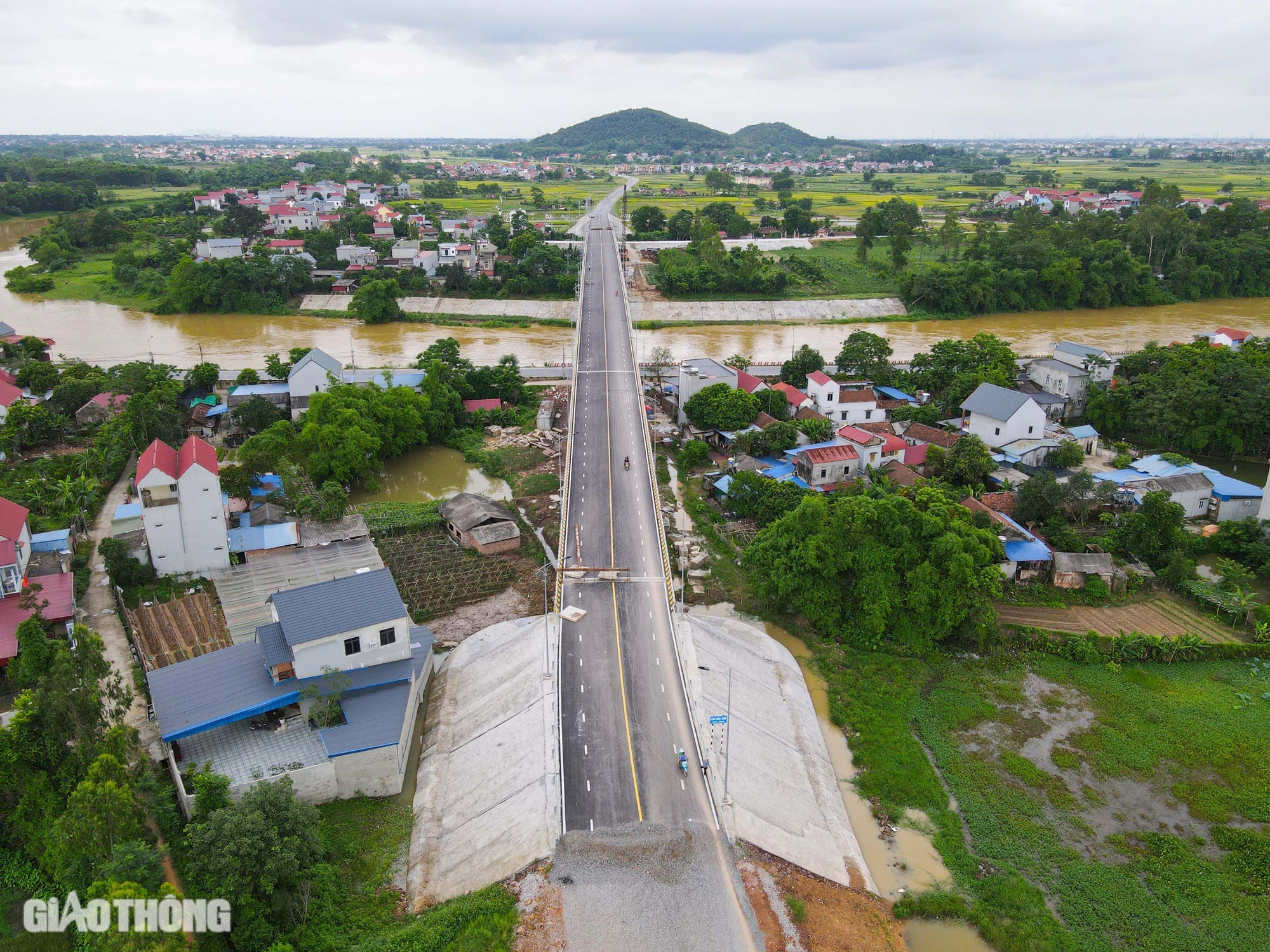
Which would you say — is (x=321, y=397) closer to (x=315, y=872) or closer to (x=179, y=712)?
(x=179, y=712)

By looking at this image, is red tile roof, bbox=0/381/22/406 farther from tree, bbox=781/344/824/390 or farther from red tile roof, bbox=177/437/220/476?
tree, bbox=781/344/824/390

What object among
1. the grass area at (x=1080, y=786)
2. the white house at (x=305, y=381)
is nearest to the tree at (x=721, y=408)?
the grass area at (x=1080, y=786)

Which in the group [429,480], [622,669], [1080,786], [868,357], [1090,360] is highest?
[1090,360]

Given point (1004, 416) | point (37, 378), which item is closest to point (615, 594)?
point (1004, 416)

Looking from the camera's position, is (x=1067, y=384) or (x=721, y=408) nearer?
(x=721, y=408)

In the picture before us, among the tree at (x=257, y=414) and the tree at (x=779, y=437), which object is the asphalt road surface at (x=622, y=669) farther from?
the tree at (x=257, y=414)

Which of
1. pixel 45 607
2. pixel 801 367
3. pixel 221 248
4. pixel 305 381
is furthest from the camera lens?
pixel 221 248

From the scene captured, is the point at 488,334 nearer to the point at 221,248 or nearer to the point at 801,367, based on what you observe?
the point at 801,367
